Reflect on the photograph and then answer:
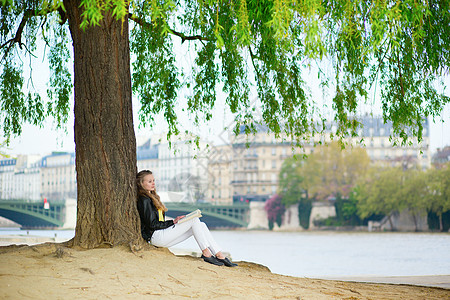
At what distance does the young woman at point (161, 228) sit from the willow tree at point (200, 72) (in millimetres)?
114

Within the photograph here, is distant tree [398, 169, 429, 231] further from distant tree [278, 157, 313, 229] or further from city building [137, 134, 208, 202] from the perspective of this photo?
city building [137, 134, 208, 202]

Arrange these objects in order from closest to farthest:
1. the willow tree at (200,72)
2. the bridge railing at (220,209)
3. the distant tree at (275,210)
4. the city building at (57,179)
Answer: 1. the willow tree at (200,72)
2. the bridge railing at (220,209)
3. the distant tree at (275,210)
4. the city building at (57,179)

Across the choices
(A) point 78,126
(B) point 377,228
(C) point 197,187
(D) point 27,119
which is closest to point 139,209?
(A) point 78,126

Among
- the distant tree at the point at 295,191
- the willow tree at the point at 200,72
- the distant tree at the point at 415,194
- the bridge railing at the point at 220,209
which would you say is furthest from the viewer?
the distant tree at the point at 295,191

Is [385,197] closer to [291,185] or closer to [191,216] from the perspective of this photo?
[291,185]

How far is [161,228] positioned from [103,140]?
2.94 feet

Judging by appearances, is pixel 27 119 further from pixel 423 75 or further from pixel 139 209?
pixel 423 75

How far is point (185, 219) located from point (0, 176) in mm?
71209

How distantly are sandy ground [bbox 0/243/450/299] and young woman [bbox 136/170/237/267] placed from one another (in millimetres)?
128

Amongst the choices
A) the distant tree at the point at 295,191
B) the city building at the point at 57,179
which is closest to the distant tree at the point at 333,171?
the distant tree at the point at 295,191

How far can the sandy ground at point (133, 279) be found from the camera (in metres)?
3.97

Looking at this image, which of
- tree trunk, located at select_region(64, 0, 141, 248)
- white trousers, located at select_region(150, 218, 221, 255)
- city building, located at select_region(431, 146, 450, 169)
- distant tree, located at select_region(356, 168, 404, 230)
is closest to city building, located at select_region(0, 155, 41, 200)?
distant tree, located at select_region(356, 168, 404, 230)

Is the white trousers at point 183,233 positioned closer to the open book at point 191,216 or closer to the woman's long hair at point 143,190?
the open book at point 191,216

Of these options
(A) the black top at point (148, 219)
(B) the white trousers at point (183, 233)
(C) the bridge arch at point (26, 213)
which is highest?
(A) the black top at point (148, 219)
